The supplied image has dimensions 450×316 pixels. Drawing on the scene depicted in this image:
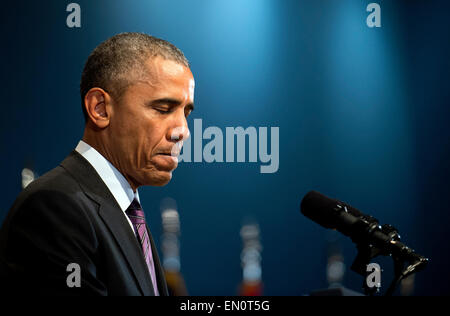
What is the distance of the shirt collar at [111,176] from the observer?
985 mm

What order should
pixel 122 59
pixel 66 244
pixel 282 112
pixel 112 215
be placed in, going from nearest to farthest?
pixel 66 244
pixel 112 215
pixel 122 59
pixel 282 112

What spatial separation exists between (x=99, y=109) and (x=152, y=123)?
151 mm

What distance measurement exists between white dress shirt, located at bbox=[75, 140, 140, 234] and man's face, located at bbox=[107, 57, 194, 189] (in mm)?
22

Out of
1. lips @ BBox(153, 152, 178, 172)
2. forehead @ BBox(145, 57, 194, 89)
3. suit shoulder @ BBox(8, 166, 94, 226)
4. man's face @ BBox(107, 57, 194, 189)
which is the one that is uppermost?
forehead @ BBox(145, 57, 194, 89)

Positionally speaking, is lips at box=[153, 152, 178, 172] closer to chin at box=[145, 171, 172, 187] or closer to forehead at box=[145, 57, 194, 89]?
chin at box=[145, 171, 172, 187]

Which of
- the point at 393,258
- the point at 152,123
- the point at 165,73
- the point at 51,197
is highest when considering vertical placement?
the point at 165,73

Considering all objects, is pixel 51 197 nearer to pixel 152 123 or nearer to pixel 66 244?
pixel 66 244

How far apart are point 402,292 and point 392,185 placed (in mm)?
777

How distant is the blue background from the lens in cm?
196

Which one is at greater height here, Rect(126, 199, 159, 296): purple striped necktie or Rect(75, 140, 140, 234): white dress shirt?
Rect(75, 140, 140, 234): white dress shirt

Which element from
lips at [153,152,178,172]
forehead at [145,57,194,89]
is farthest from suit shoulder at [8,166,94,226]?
forehead at [145,57,194,89]

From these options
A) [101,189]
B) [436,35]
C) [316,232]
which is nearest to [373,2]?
[436,35]

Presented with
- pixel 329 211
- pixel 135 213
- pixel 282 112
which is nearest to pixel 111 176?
pixel 135 213

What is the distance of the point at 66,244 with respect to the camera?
791 millimetres
